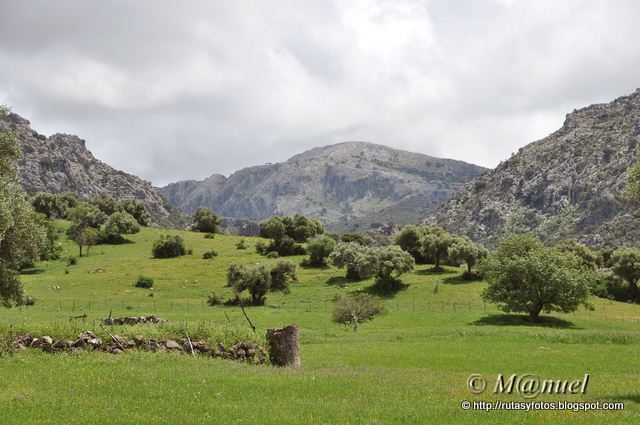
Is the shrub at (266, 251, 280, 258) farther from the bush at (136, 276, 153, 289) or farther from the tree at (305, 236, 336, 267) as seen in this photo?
the bush at (136, 276, 153, 289)

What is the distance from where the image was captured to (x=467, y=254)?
102188 millimetres

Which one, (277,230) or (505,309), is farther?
(277,230)

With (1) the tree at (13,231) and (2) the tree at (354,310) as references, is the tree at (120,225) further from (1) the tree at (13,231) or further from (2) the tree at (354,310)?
(1) the tree at (13,231)

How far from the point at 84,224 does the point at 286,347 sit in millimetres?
119247

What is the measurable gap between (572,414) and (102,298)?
83099 millimetres

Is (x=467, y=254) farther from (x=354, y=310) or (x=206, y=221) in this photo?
(x=206, y=221)

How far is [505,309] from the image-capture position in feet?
231

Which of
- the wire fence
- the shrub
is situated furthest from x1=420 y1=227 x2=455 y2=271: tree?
the shrub

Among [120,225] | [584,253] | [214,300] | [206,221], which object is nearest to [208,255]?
[120,225]

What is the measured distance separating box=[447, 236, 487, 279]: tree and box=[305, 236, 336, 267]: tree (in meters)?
26.9

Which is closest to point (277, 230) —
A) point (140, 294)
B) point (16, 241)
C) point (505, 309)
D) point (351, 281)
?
point (351, 281)

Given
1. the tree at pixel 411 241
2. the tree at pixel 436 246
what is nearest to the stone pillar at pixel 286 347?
the tree at pixel 436 246

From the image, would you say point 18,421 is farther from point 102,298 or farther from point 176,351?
point 102,298

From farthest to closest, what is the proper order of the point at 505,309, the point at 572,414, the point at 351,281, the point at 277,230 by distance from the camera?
1. the point at 277,230
2. the point at 351,281
3. the point at 505,309
4. the point at 572,414
